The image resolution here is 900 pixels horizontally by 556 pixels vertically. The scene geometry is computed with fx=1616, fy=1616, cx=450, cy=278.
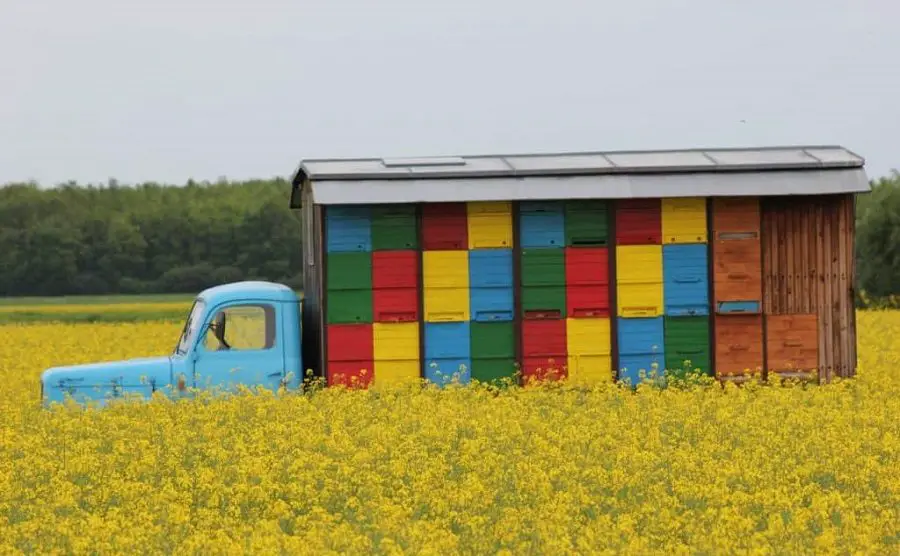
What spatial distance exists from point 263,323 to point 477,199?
11.6 ft

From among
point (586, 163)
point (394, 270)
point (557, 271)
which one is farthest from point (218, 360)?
point (586, 163)

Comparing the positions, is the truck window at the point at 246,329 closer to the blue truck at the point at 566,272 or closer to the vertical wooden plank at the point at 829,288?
the blue truck at the point at 566,272

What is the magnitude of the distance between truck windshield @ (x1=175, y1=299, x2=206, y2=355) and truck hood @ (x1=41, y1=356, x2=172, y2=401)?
42cm

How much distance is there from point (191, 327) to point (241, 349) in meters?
0.74

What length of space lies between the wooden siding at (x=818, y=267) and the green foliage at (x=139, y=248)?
6436cm

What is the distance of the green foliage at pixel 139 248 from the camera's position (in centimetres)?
8488

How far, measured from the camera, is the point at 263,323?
69.8ft

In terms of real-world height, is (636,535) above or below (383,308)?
below

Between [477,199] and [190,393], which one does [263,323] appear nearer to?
[190,393]

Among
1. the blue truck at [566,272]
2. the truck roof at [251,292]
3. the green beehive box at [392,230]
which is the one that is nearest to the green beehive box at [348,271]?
the blue truck at [566,272]

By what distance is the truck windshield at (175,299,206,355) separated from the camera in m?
21.0

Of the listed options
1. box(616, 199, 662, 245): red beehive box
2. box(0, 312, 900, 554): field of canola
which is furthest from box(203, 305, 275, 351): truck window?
box(616, 199, 662, 245): red beehive box

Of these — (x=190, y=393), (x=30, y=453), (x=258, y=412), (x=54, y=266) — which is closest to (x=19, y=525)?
(x=30, y=453)

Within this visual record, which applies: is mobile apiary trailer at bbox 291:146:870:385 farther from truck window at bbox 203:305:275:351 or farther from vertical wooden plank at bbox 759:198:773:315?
truck window at bbox 203:305:275:351
